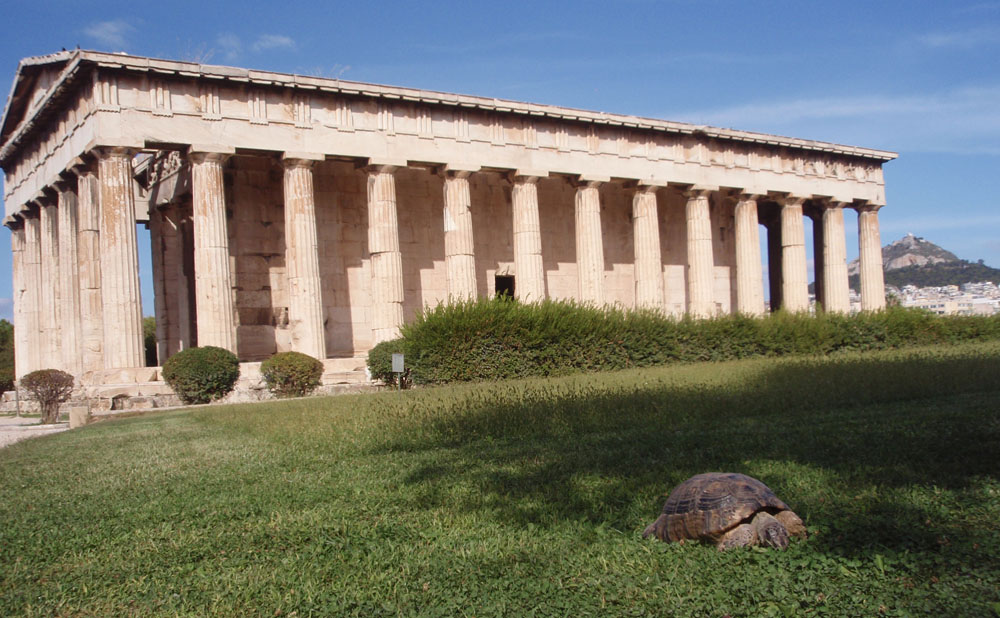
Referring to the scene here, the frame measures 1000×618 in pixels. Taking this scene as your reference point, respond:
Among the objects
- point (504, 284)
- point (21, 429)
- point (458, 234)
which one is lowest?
point (21, 429)

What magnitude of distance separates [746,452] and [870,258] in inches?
1452

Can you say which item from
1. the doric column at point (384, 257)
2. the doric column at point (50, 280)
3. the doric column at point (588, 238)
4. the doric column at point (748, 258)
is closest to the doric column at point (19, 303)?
the doric column at point (50, 280)

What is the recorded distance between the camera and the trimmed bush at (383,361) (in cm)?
2653

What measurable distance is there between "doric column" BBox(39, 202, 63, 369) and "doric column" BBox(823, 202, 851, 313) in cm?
3327

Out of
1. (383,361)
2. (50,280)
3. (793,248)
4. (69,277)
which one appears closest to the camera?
(383,361)

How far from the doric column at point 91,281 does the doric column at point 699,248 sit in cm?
2282

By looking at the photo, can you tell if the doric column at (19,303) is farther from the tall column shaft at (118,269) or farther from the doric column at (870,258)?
the doric column at (870,258)

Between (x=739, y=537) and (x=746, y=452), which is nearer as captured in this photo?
(x=739, y=537)

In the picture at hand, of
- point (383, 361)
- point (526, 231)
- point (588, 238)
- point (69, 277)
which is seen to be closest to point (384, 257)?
point (383, 361)

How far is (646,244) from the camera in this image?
35.9 meters

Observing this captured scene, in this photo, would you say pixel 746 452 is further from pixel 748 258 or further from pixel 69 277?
pixel 748 258

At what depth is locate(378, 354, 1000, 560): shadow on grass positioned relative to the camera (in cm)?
611

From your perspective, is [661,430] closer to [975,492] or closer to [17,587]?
[975,492]

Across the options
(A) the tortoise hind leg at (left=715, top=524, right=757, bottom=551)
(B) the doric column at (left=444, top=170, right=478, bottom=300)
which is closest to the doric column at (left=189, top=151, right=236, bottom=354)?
(B) the doric column at (left=444, top=170, right=478, bottom=300)
